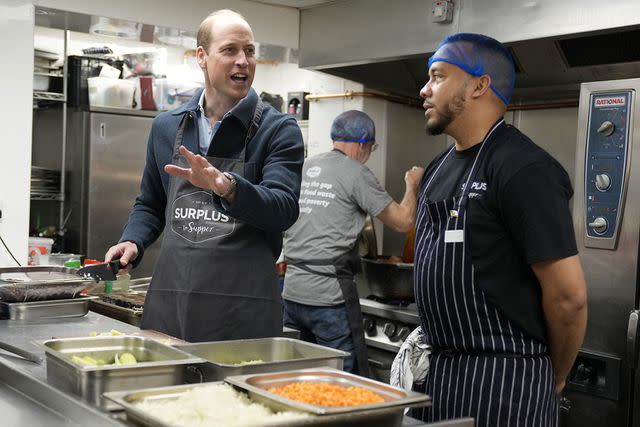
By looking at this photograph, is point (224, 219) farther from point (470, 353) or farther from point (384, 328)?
point (384, 328)

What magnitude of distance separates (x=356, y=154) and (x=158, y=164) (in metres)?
1.80

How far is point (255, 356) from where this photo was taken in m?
1.81

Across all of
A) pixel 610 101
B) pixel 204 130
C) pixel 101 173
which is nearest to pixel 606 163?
pixel 610 101

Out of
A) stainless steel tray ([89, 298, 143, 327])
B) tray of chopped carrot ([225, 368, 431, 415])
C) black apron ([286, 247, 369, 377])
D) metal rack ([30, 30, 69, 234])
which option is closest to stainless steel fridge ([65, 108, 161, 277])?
metal rack ([30, 30, 69, 234])

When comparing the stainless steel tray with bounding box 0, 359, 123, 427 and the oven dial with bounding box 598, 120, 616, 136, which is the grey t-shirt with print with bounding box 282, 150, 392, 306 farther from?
the stainless steel tray with bounding box 0, 359, 123, 427

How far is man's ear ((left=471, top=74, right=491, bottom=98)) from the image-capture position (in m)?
2.21

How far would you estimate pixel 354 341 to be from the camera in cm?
398

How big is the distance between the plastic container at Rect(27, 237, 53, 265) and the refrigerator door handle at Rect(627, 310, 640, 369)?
9.71 ft

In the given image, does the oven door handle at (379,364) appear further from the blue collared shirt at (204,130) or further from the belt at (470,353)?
the blue collared shirt at (204,130)

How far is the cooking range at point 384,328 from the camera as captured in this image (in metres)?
4.03

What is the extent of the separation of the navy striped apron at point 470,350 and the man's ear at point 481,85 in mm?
134

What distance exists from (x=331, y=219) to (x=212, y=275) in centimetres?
176

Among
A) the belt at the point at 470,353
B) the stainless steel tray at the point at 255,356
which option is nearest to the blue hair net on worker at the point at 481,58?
the belt at the point at 470,353

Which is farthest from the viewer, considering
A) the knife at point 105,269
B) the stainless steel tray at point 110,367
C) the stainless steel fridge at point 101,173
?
the stainless steel fridge at point 101,173
